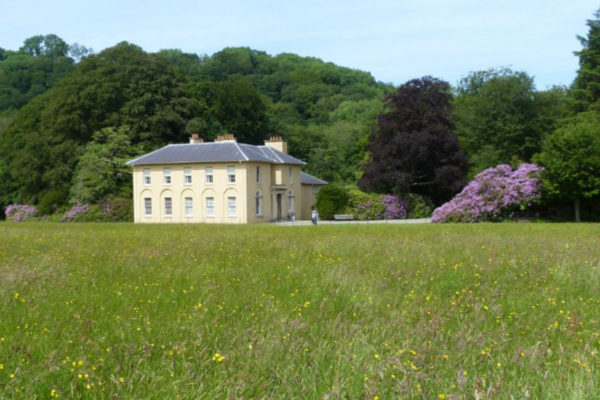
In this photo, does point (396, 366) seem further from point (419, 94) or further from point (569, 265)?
point (419, 94)

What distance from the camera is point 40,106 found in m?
68.2

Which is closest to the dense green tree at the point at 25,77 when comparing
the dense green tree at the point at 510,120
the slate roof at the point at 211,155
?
the slate roof at the point at 211,155

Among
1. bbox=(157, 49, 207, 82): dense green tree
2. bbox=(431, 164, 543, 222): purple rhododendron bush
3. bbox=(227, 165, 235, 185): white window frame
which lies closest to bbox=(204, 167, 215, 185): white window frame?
bbox=(227, 165, 235, 185): white window frame

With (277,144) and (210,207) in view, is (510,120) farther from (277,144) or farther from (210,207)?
(210,207)

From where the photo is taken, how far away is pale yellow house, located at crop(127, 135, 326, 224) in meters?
48.3

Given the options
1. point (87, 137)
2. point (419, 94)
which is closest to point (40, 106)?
point (87, 137)

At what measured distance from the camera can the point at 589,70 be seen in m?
53.2

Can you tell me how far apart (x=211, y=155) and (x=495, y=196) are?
23221 millimetres

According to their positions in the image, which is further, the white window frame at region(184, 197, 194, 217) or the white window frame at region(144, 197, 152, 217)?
the white window frame at region(144, 197, 152, 217)

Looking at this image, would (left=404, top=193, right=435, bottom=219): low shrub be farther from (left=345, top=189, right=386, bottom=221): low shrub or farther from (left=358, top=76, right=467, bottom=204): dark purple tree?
(left=345, top=189, right=386, bottom=221): low shrub

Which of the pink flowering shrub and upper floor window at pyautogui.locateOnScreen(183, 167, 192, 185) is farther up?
upper floor window at pyautogui.locateOnScreen(183, 167, 192, 185)

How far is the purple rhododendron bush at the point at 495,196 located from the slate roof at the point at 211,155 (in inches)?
646

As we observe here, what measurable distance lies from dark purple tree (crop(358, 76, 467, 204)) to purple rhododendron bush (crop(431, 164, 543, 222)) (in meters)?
5.00

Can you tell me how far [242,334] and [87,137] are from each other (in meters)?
59.3
